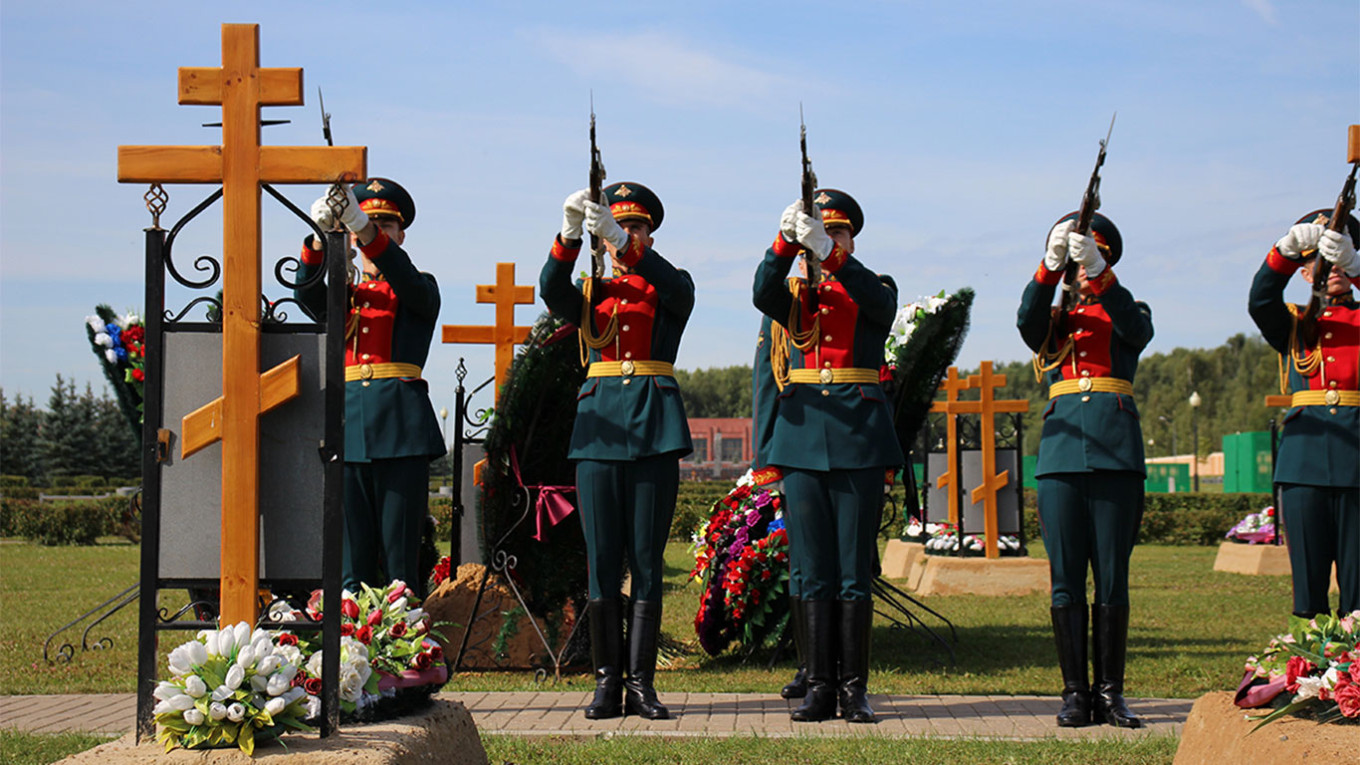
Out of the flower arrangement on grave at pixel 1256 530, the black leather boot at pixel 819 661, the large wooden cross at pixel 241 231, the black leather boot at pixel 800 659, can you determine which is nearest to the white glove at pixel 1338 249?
the black leather boot at pixel 819 661

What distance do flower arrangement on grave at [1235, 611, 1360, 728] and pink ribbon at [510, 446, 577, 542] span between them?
12.5 feet

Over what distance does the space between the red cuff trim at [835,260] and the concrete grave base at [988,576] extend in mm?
8067

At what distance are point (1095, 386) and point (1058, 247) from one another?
2.24 ft

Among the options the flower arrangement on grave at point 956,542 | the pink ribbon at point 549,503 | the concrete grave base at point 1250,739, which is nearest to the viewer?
the concrete grave base at point 1250,739

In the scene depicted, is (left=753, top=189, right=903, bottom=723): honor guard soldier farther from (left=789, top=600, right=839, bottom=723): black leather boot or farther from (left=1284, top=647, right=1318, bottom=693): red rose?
(left=1284, top=647, right=1318, bottom=693): red rose

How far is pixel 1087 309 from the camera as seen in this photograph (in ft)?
19.7

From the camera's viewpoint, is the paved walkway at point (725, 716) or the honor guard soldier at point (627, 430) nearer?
the paved walkway at point (725, 716)

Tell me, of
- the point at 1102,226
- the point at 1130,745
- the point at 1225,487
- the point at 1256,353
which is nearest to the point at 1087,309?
the point at 1102,226

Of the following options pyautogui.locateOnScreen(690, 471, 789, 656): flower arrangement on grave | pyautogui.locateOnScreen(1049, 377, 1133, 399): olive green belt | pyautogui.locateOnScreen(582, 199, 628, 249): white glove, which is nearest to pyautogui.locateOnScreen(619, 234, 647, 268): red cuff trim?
pyautogui.locateOnScreen(582, 199, 628, 249): white glove

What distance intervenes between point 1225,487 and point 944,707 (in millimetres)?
40832

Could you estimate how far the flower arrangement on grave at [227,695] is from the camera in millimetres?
3395

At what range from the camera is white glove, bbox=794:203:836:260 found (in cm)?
564

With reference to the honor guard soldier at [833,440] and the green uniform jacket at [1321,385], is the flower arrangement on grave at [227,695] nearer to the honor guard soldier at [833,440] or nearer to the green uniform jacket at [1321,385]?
Result: the honor guard soldier at [833,440]

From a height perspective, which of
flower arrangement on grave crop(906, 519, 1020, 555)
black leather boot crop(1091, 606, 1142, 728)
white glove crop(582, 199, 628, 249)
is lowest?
flower arrangement on grave crop(906, 519, 1020, 555)
